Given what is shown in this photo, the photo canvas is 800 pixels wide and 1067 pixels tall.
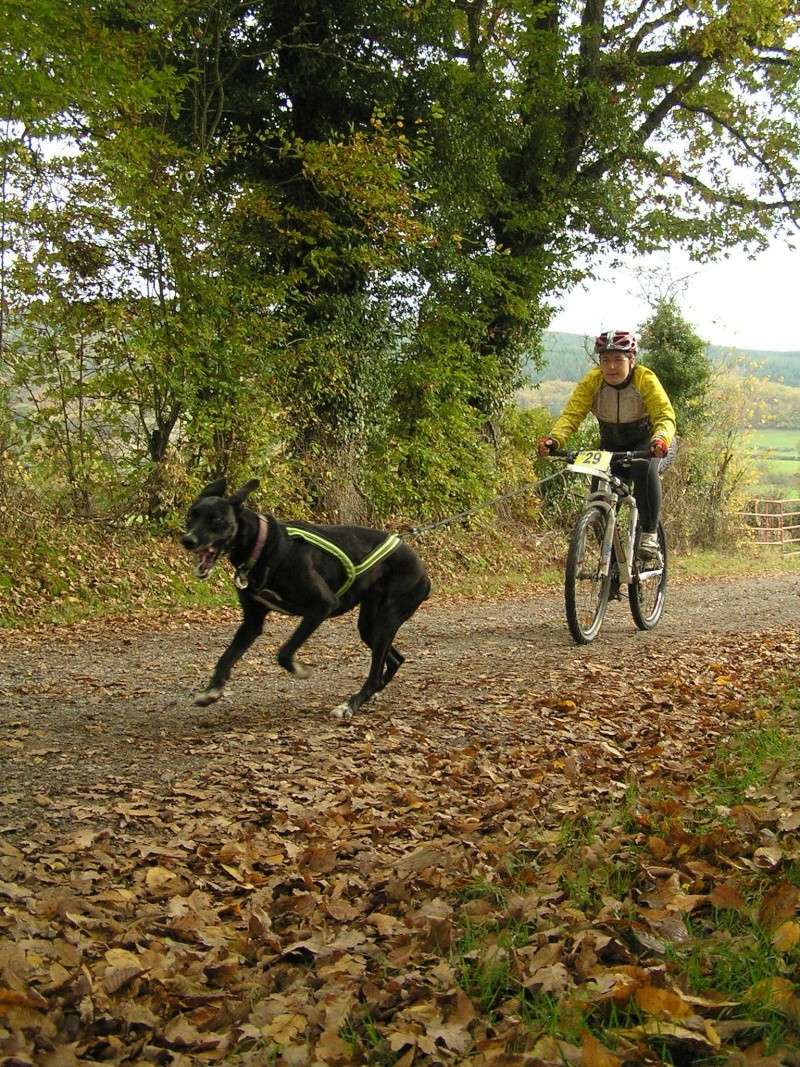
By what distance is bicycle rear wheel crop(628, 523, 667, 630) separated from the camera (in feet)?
31.4

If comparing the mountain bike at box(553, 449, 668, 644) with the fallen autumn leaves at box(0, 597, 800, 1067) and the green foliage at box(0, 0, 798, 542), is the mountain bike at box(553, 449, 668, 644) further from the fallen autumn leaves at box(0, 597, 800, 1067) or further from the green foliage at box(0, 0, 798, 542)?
the green foliage at box(0, 0, 798, 542)

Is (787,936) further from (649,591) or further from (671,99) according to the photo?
(671,99)

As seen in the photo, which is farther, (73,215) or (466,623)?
(73,215)

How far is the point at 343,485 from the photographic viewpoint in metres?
14.4

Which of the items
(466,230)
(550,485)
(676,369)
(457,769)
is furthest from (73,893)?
(676,369)

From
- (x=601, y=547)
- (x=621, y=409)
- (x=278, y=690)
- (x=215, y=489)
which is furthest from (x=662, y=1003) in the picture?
(x=621, y=409)

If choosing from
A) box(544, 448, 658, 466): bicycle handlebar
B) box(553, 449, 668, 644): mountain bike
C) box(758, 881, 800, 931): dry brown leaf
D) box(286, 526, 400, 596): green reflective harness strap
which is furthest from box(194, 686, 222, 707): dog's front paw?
box(544, 448, 658, 466): bicycle handlebar

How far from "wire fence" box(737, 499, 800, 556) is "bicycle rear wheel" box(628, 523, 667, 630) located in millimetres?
18935

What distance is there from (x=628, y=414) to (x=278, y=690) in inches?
172

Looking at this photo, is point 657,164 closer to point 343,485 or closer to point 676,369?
point 676,369

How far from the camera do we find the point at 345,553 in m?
6.14

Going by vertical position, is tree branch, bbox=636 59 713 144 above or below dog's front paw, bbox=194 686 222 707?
above

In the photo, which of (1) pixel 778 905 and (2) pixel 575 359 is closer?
(1) pixel 778 905

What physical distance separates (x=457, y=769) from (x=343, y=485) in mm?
9733
